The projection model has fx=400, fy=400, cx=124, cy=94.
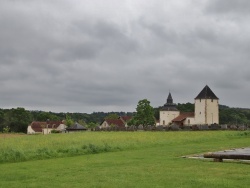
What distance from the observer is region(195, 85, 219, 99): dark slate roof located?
9338 cm

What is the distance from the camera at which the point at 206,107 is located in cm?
9244

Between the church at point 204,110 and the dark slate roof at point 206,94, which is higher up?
the dark slate roof at point 206,94

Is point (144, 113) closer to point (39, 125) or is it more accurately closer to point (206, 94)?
point (206, 94)

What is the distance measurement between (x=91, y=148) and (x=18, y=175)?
11233 mm

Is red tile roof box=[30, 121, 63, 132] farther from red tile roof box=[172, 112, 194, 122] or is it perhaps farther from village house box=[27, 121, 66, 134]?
red tile roof box=[172, 112, 194, 122]

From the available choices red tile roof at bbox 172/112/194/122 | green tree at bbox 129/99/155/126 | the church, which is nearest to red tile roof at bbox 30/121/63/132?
green tree at bbox 129/99/155/126

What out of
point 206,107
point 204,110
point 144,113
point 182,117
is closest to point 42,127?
point 144,113

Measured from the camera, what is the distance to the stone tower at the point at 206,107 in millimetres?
92500

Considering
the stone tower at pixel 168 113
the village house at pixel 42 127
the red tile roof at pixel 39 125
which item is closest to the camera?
the stone tower at pixel 168 113

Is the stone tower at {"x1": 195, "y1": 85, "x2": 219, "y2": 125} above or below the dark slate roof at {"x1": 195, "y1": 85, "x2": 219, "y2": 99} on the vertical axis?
below

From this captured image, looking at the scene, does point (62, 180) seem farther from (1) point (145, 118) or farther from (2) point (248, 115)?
(2) point (248, 115)

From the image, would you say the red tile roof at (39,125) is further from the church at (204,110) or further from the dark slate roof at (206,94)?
the dark slate roof at (206,94)

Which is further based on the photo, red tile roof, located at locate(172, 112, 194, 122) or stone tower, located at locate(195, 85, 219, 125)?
red tile roof, located at locate(172, 112, 194, 122)

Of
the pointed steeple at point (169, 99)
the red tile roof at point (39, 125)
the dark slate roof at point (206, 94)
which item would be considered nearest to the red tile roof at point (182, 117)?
the dark slate roof at point (206, 94)
